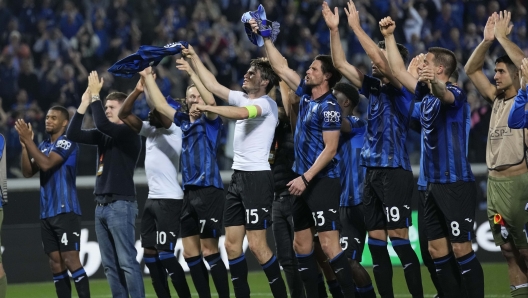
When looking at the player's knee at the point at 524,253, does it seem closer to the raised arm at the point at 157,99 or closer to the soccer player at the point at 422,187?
the soccer player at the point at 422,187

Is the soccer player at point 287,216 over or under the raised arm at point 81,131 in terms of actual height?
under

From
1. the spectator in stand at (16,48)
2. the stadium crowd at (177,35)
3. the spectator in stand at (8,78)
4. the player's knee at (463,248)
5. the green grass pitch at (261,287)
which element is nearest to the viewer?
the player's knee at (463,248)

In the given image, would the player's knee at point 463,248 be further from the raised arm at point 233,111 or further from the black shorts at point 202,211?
the black shorts at point 202,211

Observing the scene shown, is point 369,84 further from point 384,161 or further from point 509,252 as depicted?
point 509,252

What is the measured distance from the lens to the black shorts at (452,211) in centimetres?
647

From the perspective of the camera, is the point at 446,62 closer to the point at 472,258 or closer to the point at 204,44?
the point at 472,258

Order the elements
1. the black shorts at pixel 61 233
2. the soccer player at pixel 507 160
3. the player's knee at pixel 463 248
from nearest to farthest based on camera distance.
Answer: the player's knee at pixel 463 248
the soccer player at pixel 507 160
the black shorts at pixel 61 233

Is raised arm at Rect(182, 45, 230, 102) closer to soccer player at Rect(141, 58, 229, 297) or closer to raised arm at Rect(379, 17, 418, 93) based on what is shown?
soccer player at Rect(141, 58, 229, 297)

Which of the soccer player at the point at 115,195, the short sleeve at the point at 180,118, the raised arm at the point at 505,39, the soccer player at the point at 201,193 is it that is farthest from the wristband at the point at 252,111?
the raised arm at the point at 505,39

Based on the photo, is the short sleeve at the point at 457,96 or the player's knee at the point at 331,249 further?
the player's knee at the point at 331,249

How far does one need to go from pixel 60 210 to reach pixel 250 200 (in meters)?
2.22

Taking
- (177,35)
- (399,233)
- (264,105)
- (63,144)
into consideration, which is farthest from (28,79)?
(399,233)

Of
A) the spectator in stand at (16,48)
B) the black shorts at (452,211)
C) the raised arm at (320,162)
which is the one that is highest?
the spectator in stand at (16,48)

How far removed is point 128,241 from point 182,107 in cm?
146
